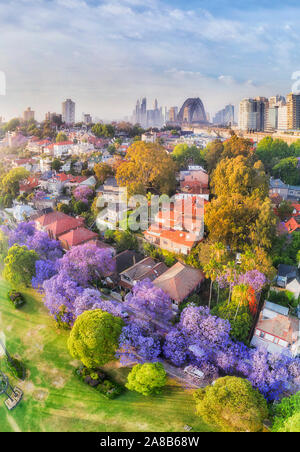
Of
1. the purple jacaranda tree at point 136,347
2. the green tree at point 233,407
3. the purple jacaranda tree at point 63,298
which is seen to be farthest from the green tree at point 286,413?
the purple jacaranda tree at point 63,298

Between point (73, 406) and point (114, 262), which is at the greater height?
point (114, 262)

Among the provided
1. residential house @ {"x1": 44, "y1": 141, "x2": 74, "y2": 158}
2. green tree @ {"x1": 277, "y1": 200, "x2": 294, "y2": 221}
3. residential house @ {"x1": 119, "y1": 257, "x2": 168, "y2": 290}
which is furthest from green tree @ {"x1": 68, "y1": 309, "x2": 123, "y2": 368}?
residential house @ {"x1": 44, "y1": 141, "x2": 74, "y2": 158}

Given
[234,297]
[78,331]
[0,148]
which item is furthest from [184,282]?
[0,148]

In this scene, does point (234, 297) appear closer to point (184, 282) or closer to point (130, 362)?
point (184, 282)

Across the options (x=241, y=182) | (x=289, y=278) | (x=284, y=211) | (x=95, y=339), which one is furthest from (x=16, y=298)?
(x=284, y=211)

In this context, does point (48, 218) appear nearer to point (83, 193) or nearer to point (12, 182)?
point (83, 193)

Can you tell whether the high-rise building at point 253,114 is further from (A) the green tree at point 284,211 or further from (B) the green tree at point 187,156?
(A) the green tree at point 284,211
